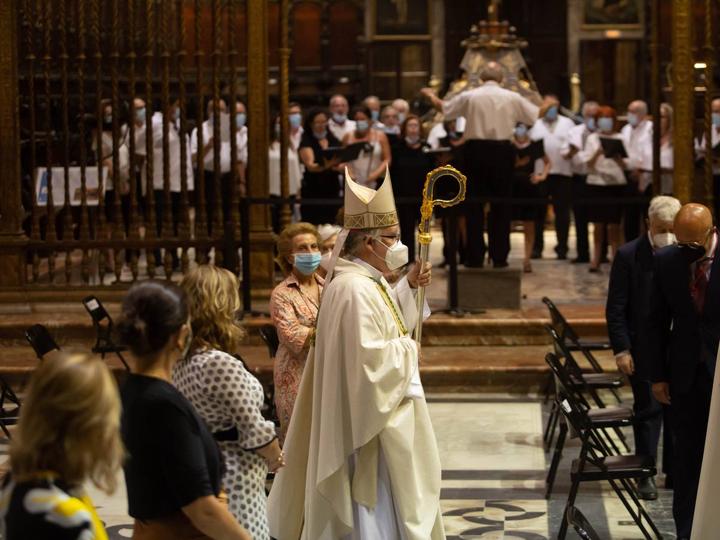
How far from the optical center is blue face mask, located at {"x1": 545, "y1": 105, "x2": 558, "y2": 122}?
49.8ft

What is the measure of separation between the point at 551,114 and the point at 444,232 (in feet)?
8.55

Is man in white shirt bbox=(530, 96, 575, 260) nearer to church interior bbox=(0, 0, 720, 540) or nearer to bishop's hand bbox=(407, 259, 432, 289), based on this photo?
church interior bbox=(0, 0, 720, 540)

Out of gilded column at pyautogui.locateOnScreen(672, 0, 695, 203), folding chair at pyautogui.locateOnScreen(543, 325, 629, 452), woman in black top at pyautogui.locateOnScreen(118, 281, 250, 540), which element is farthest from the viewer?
gilded column at pyautogui.locateOnScreen(672, 0, 695, 203)

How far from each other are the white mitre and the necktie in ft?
5.75

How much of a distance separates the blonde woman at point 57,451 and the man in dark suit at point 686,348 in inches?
155

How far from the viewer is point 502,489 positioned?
309 inches

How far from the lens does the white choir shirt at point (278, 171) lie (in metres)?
14.0

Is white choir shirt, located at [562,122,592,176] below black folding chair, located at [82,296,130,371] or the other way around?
the other way around

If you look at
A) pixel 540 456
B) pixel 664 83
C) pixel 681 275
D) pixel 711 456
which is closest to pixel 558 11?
pixel 664 83

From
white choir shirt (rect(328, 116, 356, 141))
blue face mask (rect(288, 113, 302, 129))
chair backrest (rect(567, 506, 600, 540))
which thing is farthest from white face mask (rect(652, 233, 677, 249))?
blue face mask (rect(288, 113, 302, 129))

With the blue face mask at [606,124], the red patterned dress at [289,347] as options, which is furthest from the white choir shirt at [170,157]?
the red patterned dress at [289,347]

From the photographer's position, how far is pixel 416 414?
5.55 metres

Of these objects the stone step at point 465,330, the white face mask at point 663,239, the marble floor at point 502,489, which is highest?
the white face mask at point 663,239

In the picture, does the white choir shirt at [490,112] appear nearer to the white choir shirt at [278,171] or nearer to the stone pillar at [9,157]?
the white choir shirt at [278,171]
